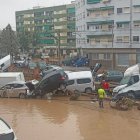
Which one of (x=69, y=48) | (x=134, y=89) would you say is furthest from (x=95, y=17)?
(x=134, y=89)

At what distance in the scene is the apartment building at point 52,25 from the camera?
99625 mm

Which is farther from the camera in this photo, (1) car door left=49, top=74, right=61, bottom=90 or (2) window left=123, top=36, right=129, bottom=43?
(2) window left=123, top=36, right=129, bottom=43

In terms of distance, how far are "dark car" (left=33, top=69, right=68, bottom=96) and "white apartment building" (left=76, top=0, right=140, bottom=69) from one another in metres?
27.3

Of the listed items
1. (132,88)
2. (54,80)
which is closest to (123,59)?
(54,80)

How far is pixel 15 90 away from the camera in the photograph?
1266 inches

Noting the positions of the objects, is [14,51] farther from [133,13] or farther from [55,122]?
[55,122]

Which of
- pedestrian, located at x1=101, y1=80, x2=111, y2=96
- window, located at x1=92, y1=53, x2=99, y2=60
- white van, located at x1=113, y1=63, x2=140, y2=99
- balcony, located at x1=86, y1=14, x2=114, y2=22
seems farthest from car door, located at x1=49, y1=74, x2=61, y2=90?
balcony, located at x1=86, y1=14, x2=114, y2=22

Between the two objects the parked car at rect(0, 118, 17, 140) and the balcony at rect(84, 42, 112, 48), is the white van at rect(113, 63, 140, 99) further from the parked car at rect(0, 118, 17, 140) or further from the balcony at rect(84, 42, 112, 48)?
the balcony at rect(84, 42, 112, 48)

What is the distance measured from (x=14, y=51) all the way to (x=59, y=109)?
57.6 m

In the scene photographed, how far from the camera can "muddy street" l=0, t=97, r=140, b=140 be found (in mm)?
18797

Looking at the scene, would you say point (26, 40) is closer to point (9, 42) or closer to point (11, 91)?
point (9, 42)

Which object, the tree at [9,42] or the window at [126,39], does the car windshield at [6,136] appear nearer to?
the window at [126,39]

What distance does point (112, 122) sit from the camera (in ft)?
70.6

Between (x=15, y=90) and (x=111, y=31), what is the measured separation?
113 ft
